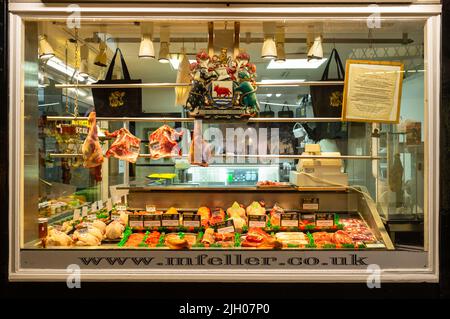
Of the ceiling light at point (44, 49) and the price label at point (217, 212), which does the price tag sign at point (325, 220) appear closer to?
the price label at point (217, 212)

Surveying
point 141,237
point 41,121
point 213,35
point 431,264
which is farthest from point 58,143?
point 431,264

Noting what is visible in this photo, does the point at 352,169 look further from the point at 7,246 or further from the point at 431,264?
the point at 7,246

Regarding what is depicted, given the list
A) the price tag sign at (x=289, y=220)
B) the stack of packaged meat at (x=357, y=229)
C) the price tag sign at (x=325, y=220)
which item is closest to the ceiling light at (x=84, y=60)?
the price tag sign at (x=289, y=220)

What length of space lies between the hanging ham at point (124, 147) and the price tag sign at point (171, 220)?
2.29ft

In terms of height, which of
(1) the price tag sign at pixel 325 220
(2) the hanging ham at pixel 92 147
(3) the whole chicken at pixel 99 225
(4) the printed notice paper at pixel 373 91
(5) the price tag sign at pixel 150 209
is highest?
(4) the printed notice paper at pixel 373 91

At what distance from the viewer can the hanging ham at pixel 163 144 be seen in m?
3.91

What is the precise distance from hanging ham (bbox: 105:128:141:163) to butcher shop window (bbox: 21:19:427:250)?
0.04ft

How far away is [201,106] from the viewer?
124 inches

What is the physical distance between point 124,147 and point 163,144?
1.22 feet

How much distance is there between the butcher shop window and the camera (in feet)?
10.0

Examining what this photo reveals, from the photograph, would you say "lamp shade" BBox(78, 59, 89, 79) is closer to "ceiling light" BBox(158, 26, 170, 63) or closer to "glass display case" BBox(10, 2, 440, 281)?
"glass display case" BBox(10, 2, 440, 281)

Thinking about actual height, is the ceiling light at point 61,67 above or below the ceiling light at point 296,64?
below

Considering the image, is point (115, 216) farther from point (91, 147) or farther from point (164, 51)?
point (164, 51)

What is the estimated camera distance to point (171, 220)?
3.57 meters
